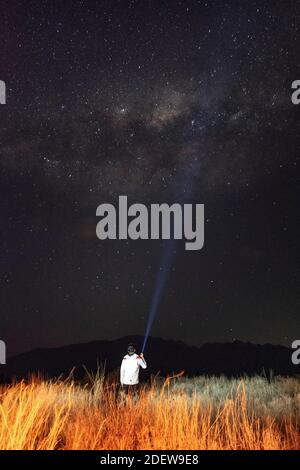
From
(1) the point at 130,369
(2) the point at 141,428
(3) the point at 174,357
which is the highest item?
(3) the point at 174,357

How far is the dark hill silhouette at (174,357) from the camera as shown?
5978 cm

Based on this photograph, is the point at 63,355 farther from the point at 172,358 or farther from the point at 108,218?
the point at 108,218

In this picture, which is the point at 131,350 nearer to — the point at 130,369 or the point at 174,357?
the point at 130,369

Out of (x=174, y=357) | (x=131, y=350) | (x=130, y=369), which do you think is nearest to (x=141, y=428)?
(x=130, y=369)

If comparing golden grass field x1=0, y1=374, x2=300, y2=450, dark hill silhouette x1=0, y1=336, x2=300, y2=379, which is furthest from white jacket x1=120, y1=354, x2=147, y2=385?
dark hill silhouette x1=0, y1=336, x2=300, y2=379

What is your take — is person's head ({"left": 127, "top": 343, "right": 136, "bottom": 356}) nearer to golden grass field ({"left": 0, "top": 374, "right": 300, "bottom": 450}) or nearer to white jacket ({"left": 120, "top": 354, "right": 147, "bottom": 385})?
white jacket ({"left": 120, "top": 354, "right": 147, "bottom": 385})

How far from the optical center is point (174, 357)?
75750 mm

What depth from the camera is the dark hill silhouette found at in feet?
196

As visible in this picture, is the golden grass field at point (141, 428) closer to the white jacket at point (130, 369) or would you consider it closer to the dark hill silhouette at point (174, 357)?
the white jacket at point (130, 369)

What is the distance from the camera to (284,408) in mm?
9484

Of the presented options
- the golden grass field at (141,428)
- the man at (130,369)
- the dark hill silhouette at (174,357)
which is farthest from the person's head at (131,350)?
the dark hill silhouette at (174,357)
